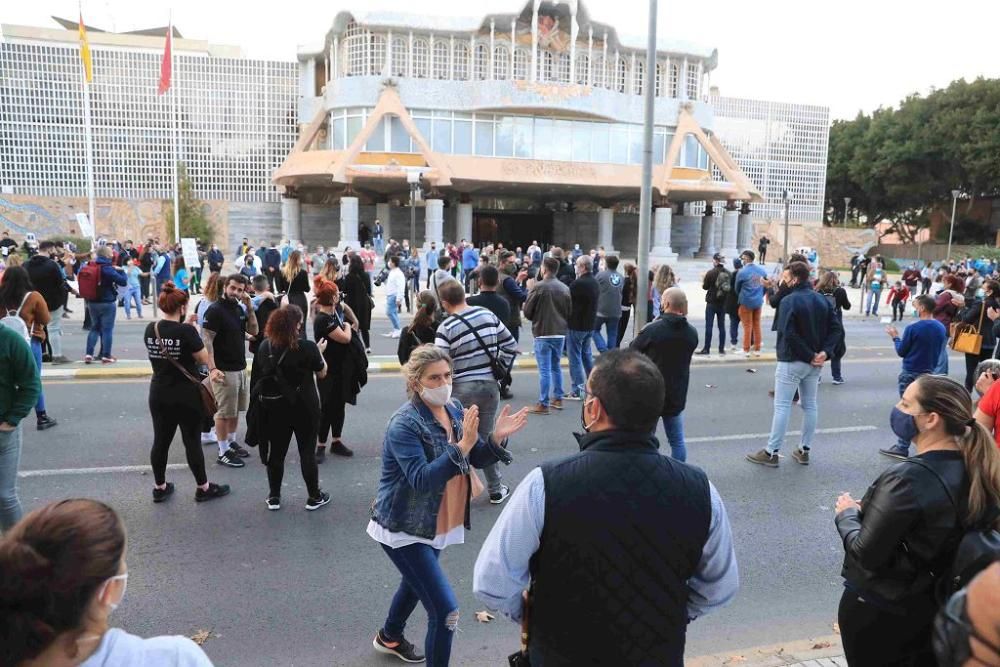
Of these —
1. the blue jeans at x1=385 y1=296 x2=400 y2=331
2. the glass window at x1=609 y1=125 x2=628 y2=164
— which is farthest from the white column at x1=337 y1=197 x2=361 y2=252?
the blue jeans at x1=385 y1=296 x2=400 y2=331

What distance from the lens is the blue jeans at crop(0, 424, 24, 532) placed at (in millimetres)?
4508

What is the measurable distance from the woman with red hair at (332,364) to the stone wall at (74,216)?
35.9m

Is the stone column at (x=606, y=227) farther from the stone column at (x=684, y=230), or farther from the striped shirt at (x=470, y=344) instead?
the striped shirt at (x=470, y=344)

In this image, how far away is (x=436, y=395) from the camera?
3.54 metres

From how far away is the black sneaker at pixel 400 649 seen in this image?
3889 millimetres

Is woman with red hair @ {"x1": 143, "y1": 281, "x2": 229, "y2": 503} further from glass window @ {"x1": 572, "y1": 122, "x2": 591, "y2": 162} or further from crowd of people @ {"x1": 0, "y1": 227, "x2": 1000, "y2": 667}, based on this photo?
glass window @ {"x1": 572, "y1": 122, "x2": 591, "y2": 162}

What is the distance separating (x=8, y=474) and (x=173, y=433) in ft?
4.33

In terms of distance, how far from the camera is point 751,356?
1343 centimetres

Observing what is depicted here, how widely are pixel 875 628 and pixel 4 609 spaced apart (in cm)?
285

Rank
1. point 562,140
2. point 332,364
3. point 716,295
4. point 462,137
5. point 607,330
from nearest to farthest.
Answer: point 332,364
point 607,330
point 716,295
point 462,137
point 562,140

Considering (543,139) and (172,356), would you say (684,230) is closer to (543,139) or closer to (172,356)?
(543,139)

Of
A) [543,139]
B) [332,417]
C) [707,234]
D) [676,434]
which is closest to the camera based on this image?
[676,434]

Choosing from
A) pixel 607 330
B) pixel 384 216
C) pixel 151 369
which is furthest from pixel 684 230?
pixel 151 369

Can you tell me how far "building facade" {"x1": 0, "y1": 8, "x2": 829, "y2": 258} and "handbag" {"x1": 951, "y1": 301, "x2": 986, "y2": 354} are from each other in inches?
1093
